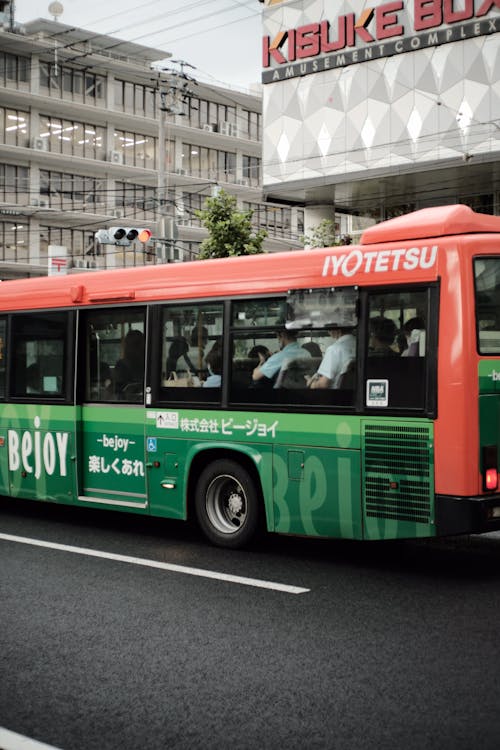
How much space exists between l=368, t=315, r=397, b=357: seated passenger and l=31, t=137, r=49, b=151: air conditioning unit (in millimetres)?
58319

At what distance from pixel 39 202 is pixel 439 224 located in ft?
190

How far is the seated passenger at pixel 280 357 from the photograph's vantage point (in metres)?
8.62

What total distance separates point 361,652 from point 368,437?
255cm

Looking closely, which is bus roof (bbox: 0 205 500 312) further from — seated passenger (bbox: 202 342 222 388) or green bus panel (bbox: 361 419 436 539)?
green bus panel (bbox: 361 419 436 539)

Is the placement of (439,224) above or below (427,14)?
below

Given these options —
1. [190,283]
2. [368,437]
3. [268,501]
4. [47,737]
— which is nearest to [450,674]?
[47,737]

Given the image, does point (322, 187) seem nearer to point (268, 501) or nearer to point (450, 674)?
point (268, 501)

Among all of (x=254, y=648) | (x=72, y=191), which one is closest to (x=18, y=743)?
(x=254, y=648)

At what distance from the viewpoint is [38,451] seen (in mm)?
11023

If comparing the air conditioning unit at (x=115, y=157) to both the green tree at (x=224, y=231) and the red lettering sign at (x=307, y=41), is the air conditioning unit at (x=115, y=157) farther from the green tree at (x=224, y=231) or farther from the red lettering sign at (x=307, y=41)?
the green tree at (x=224, y=231)

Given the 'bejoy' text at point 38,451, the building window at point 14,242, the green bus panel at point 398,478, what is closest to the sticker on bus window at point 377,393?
the green bus panel at point 398,478

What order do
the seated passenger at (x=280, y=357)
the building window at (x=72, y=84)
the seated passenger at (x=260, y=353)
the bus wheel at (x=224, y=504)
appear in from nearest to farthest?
the seated passenger at (x=280, y=357)
the seated passenger at (x=260, y=353)
the bus wheel at (x=224, y=504)
the building window at (x=72, y=84)

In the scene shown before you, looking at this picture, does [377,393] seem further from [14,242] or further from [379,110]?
[14,242]

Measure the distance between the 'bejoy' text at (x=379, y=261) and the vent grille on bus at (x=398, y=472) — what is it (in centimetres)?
131
